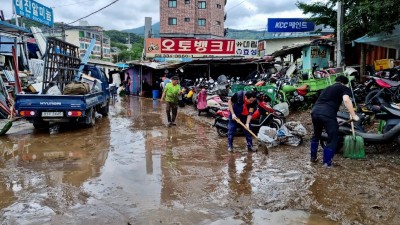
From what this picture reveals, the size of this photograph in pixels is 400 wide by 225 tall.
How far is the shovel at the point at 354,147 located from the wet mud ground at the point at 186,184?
7.0 inches

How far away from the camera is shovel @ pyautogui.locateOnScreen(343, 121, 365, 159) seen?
6312 mm

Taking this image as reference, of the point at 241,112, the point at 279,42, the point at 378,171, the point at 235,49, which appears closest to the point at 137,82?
the point at 235,49

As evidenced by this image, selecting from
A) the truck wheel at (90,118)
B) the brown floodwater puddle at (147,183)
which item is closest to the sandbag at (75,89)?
the truck wheel at (90,118)

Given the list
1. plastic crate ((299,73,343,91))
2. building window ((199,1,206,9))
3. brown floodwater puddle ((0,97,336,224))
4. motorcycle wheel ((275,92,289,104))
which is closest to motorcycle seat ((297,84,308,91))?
plastic crate ((299,73,343,91))

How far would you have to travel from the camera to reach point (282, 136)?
26.0ft

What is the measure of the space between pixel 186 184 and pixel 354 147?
10.5ft

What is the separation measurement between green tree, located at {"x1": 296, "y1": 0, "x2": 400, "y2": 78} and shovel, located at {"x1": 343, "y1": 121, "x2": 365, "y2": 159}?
15.1 ft

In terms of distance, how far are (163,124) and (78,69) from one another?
380 cm

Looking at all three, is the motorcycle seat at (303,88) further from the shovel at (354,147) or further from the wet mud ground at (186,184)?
the shovel at (354,147)

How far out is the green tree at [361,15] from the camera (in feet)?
31.2

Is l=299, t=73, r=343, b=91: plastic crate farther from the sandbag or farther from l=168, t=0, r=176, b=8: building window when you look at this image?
l=168, t=0, r=176, b=8: building window

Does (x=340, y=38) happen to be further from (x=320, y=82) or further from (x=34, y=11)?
(x=34, y=11)

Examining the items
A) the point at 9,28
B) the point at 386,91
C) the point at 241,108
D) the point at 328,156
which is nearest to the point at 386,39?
the point at 386,91

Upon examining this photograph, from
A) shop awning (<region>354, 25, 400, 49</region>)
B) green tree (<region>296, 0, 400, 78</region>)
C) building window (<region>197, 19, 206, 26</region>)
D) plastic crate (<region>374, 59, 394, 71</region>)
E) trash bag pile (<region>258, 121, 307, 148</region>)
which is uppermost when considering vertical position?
building window (<region>197, 19, 206, 26</region>)
